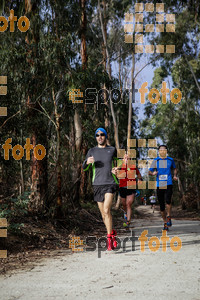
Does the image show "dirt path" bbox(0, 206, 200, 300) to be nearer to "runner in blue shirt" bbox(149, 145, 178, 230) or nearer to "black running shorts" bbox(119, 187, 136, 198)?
"runner in blue shirt" bbox(149, 145, 178, 230)

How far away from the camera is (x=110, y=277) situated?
4.18 meters

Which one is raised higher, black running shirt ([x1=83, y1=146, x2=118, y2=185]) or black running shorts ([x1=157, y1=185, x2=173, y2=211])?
black running shirt ([x1=83, y1=146, x2=118, y2=185])

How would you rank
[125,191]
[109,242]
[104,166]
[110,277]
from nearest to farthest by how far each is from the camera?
[110,277] → [109,242] → [104,166] → [125,191]

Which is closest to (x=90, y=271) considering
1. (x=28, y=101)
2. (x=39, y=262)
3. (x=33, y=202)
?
(x=39, y=262)

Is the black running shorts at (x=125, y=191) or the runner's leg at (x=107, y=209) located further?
the black running shorts at (x=125, y=191)

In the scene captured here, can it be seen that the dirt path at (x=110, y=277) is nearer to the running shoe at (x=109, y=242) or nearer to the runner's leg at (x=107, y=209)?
the running shoe at (x=109, y=242)

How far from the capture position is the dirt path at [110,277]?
11.6ft

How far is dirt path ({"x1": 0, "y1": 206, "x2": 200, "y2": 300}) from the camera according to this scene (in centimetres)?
354

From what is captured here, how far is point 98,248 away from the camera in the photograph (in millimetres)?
6219

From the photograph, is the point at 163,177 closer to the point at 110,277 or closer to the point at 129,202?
the point at 129,202

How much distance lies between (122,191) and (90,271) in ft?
13.3

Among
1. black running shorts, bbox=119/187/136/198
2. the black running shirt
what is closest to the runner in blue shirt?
black running shorts, bbox=119/187/136/198

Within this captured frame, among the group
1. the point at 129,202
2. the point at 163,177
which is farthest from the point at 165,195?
the point at 129,202

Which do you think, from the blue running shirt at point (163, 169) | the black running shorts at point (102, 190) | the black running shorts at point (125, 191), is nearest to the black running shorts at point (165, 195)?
the blue running shirt at point (163, 169)
